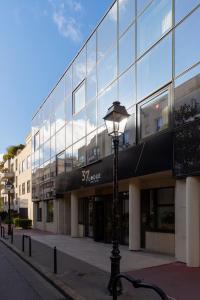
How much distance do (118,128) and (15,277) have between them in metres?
5.82

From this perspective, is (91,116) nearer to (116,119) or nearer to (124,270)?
(124,270)

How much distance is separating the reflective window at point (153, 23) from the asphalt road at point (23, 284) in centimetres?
913

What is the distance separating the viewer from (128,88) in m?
19.3

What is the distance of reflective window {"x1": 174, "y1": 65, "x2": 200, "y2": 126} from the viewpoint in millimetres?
13727

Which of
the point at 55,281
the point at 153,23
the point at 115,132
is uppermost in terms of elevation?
the point at 153,23

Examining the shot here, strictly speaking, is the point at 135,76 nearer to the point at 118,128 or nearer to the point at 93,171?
the point at 93,171

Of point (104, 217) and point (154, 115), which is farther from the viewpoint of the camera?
point (104, 217)

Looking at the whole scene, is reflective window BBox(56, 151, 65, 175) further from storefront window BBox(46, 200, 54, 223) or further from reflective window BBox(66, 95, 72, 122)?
storefront window BBox(46, 200, 54, 223)

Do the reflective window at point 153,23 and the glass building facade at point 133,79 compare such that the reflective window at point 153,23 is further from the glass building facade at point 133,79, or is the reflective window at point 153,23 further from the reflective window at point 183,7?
the reflective window at point 183,7

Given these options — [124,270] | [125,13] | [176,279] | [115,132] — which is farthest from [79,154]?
[115,132]

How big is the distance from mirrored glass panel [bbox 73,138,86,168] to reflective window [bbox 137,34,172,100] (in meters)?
8.77

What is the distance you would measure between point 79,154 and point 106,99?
5.95 m

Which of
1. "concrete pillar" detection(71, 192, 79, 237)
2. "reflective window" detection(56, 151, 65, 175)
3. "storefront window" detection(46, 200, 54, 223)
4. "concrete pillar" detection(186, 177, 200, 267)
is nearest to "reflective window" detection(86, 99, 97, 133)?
"concrete pillar" detection(71, 192, 79, 237)

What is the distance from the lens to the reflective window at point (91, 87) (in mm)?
24109
